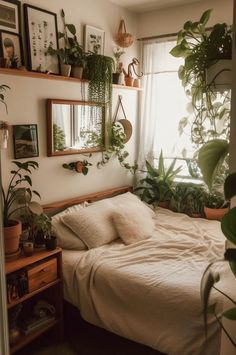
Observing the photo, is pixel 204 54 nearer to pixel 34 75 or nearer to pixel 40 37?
pixel 34 75

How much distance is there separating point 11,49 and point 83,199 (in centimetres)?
133

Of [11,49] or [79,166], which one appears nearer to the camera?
[11,49]

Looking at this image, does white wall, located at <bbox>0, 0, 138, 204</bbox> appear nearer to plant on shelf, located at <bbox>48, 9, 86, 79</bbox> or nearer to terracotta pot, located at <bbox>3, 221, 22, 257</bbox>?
plant on shelf, located at <bbox>48, 9, 86, 79</bbox>

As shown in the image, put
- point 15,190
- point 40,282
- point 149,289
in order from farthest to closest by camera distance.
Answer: point 15,190
point 40,282
point 149,289

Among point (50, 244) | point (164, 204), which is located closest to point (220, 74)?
point (50, 244)

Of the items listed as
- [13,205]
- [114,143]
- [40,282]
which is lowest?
[40,282]

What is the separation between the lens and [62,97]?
2719 mm

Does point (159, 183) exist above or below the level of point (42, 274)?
above

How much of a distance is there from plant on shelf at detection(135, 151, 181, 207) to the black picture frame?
143 cm

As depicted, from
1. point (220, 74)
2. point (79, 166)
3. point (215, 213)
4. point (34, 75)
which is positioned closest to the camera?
point (220, 74)

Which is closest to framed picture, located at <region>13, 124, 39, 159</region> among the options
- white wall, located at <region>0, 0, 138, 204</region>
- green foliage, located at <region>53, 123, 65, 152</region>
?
white wall, located at <region>0, 0, 138, 204</region>

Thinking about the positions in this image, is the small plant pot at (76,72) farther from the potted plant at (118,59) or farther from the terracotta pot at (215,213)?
the terracotta pot at (215,213)

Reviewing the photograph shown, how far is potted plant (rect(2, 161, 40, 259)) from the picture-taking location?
2.04 meters

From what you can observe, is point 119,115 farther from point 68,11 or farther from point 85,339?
point 85,339
